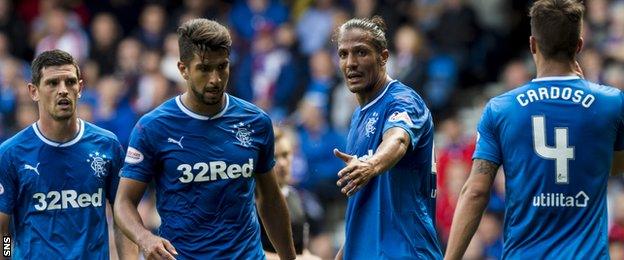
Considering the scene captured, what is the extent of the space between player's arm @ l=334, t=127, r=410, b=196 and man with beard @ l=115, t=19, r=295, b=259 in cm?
118

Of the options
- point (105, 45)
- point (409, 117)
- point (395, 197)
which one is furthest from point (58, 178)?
point (105, 45)

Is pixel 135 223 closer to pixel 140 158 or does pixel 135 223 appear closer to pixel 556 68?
pixel 140 158

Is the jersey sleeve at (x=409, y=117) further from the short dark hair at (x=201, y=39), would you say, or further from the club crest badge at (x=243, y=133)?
the short dark hair at (x=201, y=39)

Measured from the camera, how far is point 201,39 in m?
8.77

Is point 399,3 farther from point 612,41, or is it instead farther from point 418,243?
point 418,243

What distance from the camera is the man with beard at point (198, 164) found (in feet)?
28.9

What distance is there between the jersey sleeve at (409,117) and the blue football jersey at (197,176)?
1079 mm

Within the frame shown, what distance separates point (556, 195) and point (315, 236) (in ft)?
27.2

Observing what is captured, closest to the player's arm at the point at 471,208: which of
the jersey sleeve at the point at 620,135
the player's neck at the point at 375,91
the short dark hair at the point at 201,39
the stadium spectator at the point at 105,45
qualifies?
the jersey sleeve at the point at 620,135

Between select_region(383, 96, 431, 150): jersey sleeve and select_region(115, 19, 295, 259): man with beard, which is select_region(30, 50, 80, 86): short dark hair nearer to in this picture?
select_region(115, 19, 295, 259): man with beard

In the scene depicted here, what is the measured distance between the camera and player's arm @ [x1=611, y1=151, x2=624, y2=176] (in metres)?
7.91

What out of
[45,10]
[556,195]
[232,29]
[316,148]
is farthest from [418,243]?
[45,10]

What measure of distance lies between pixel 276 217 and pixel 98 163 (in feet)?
4.22

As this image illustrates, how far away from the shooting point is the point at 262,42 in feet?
63.1
